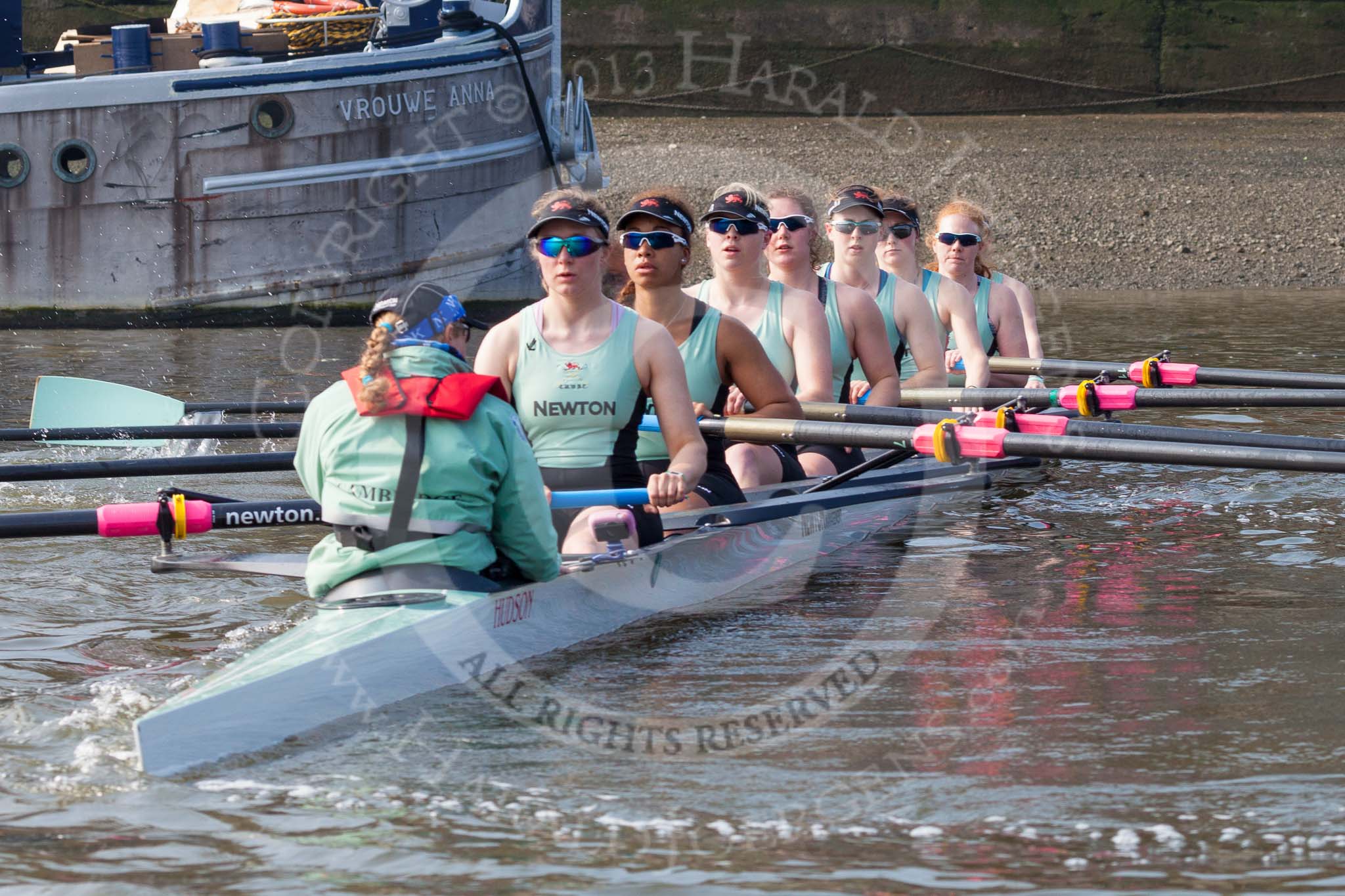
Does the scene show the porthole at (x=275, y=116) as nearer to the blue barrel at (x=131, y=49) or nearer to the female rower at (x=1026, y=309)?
the blue barrel at (x=131, y=49)

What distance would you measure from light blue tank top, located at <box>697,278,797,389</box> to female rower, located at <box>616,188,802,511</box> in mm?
667

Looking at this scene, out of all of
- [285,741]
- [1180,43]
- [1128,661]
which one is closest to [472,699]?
[285,741]

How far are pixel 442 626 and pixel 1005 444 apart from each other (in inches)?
97.1

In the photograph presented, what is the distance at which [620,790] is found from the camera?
13.7 ft

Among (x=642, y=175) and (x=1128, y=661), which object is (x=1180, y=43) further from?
(x=1128, y=661)

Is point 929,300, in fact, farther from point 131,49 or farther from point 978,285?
point 131,49

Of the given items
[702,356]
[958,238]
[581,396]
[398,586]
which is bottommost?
[398,586]

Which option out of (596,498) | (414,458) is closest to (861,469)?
(596,498)

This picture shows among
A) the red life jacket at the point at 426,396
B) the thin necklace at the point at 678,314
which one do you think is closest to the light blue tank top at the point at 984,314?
the thin necklace at the point at 678,314

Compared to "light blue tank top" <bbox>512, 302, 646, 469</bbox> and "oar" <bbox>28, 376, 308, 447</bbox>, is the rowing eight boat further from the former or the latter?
"oar" <bbox>28, 376, 308, 447</bbox>

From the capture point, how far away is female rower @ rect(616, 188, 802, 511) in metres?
6.22

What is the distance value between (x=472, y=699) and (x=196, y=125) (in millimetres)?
10356

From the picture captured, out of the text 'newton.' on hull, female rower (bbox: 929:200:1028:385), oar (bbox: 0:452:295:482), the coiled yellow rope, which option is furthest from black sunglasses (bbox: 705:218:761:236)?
the coiled yellow rope

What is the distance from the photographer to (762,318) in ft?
24.0
